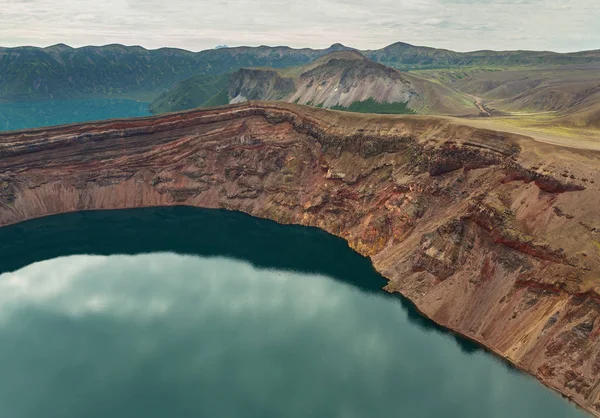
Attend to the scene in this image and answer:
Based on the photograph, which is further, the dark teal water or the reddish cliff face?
the reddish cliff face

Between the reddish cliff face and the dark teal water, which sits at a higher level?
the reddish cliff face

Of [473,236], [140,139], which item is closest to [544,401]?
[473,236]

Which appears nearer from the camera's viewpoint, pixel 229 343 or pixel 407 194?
pixel 229 343

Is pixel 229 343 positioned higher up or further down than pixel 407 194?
further down

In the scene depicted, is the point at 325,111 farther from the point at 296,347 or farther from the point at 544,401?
the point at 544,401

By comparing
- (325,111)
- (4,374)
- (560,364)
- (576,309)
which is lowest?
(4,374)
